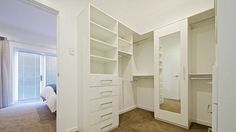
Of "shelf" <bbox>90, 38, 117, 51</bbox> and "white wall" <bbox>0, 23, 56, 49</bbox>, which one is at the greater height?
"white wall" <bbox>0, 23, 56, 49</bbox>

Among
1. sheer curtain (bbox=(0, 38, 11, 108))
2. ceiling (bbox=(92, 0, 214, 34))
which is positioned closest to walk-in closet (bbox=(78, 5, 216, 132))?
ceiling (bbox=(92, 0, 214, 34))

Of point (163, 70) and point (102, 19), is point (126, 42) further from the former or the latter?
point (163, 70)

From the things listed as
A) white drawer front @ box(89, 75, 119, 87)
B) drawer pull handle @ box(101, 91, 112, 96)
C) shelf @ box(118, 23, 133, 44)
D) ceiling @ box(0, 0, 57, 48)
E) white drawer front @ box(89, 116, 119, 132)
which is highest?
ceiling @ box(0, 0, 57, 48)

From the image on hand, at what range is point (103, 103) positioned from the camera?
1.79 metres

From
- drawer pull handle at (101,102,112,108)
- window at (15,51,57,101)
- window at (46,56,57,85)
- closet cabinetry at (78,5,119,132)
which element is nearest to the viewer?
closet cabinetry at (78,5,119,132)

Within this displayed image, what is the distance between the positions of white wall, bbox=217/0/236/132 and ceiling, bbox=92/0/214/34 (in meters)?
1.84

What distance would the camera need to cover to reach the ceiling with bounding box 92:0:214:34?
2.20 meters

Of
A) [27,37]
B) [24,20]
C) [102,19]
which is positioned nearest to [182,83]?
[102,19]

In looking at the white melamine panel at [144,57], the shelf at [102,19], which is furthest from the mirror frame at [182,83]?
the shelf at [102,19]

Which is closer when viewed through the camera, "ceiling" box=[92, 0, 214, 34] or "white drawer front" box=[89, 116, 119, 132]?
"white drawer front" box=[89, 116, 119, 132]

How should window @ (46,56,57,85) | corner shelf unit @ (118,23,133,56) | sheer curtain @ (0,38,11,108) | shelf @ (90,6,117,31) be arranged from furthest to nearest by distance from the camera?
window @ (46,56,57,85) < sheer curtain @ (0,38,11,108) < corner shelf unit @ (118,23,133,56) < shelf @ (90,6,117,31)

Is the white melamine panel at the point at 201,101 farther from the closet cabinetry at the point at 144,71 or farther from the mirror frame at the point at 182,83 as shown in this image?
the closet cabinetry at the point at 144,71

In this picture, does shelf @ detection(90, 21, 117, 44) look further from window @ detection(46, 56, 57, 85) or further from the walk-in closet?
window @ detection(46, 56, 57, 85)

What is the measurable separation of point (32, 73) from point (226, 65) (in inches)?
238
